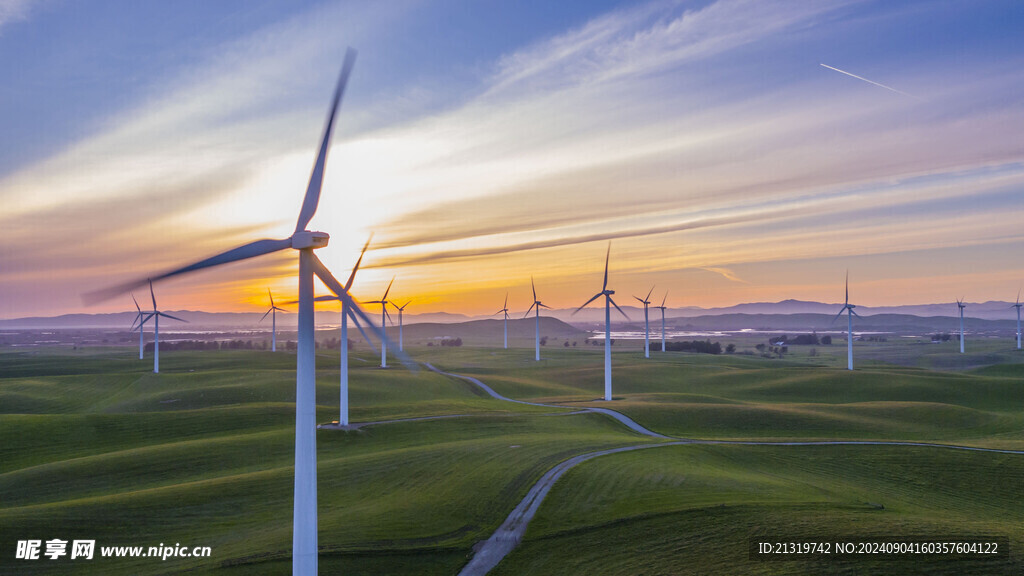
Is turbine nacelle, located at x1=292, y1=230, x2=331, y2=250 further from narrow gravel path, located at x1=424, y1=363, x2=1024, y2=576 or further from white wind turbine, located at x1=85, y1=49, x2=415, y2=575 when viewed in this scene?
narrow gravel path, located at x1=424, y1=363, x2=1024, y2=576

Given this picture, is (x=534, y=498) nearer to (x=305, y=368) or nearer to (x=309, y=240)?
(x=305, y=368)

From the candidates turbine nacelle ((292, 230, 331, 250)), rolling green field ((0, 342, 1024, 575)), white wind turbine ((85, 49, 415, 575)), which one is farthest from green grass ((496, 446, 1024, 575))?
turbine nacelle ((292, 230, 331, 250))

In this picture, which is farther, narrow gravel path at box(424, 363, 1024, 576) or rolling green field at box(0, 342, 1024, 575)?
narrow gravel path at box(424, 363, 1024, 576)

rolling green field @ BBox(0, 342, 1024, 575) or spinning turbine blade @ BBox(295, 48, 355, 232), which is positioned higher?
spinning turbine blade @ BBox(295, 48, 355, 232)

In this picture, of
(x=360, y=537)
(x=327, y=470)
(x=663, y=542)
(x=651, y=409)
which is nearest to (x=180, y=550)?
(x=360, y=537)

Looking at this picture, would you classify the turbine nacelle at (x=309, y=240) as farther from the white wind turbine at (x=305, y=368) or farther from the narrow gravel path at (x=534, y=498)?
the narrow gravel path at (x=534, y=498)

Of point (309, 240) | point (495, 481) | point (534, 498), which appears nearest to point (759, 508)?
point (534, 498)

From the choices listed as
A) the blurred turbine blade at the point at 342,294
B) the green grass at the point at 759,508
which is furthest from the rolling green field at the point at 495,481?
the blurred turbine blade at the point at 342,294
